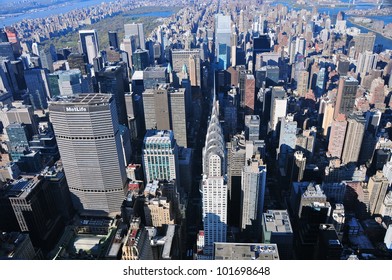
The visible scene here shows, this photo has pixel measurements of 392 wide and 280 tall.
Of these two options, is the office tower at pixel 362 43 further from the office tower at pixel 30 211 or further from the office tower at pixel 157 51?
the office tower at pixel 30 211

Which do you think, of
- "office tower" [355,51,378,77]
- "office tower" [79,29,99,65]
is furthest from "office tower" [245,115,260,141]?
"office tower" [355,51,378,77]

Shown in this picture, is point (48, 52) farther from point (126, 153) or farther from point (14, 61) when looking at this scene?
point (126, 153)

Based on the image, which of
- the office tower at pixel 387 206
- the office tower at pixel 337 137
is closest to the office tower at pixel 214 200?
the office tower at pixel 387 206

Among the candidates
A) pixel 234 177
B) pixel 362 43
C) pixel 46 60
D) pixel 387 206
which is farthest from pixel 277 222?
pixel 46 60

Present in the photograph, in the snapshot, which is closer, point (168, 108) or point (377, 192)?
point (377, 192)

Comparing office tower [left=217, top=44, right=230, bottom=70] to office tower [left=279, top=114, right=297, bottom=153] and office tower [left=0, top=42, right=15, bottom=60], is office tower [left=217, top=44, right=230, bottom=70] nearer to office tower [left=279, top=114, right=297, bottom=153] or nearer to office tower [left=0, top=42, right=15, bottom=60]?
office tower [left=279, top=114, right=297, bottom=153]

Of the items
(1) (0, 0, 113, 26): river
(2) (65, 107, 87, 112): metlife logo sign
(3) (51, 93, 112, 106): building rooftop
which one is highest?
(1) (0, 0, 113, 26): river

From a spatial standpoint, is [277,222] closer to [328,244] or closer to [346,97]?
[328,244]
